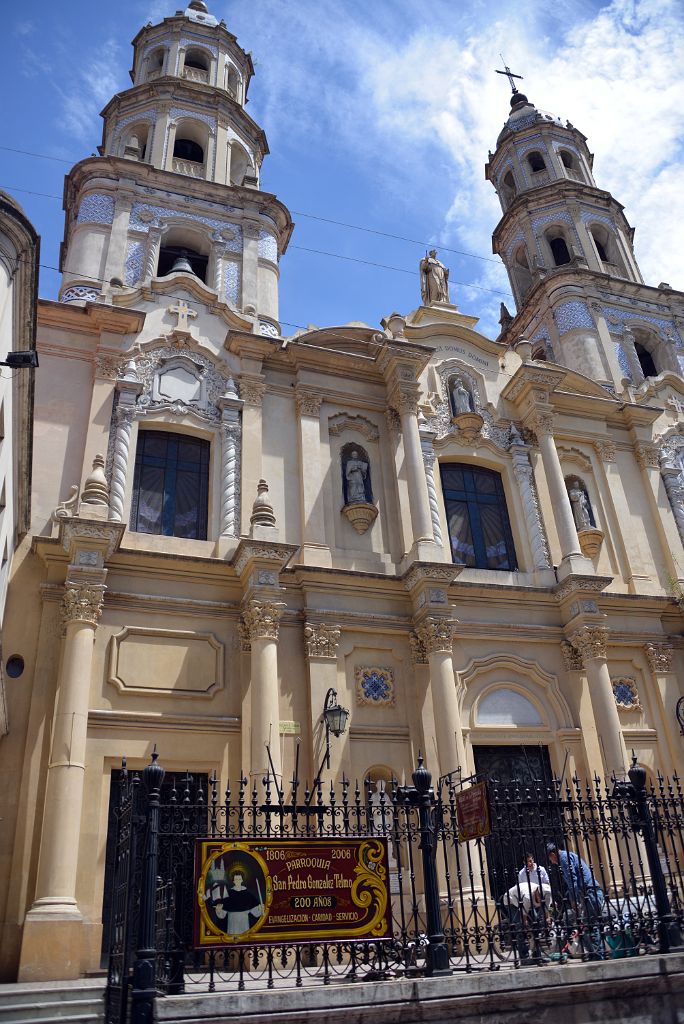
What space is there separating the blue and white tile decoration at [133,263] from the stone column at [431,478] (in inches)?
309

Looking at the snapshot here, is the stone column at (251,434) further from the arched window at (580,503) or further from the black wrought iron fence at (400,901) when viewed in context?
the black wrought iron fence at (400,901)

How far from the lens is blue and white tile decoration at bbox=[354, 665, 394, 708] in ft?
52.5

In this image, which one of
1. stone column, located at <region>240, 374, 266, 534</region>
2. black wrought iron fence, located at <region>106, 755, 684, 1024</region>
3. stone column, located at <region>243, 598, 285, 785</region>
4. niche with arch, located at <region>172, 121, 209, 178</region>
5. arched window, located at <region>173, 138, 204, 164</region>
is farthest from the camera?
arched window, located at <region>173, 138, 204, 164</region>

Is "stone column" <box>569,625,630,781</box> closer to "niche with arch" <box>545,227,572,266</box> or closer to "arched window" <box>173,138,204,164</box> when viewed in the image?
"niche with arch" <box>545,227,572,266</box>

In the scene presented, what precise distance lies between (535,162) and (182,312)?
20.1m

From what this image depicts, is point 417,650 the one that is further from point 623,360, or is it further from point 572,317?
point 572,317

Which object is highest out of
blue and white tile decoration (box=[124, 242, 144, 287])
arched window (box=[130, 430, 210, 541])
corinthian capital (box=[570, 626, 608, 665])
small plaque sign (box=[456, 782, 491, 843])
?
blue and white tile decoration (box=[124, 242, 144, 287])

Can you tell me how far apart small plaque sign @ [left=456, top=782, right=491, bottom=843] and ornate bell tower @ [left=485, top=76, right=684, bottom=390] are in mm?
18113

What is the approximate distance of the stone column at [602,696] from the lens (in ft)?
53.8

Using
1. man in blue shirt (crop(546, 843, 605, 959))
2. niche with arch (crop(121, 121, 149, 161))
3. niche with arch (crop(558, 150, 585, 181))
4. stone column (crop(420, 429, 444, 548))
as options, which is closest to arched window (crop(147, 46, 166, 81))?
niche with arch (crop(121, 121, 149, 161))

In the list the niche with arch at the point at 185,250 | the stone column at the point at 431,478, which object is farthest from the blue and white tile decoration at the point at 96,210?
the stone column at the point at 431,478

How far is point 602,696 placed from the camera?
17.0 metres

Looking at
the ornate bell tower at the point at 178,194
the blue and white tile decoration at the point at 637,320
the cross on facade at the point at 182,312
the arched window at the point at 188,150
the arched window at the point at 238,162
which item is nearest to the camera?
the cross on facade at the point at 182,312

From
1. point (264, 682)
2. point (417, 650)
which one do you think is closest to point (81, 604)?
point (264, 682)
